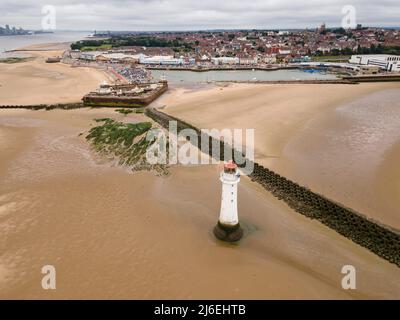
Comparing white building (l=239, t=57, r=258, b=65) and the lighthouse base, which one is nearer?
the lighthouse base

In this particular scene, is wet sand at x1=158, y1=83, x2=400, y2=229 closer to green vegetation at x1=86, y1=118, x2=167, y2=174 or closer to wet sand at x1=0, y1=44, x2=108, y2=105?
green vegetation at x1=86, y1=118, x2=167, y2=174

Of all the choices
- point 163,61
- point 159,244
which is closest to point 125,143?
point 159,244

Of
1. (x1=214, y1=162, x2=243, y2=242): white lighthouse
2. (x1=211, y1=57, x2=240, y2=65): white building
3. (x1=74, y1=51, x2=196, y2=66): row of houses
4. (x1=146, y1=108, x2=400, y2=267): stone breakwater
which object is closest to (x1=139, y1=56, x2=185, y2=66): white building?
(x1=74, y1=51, x2=196, y2=66): row of houses

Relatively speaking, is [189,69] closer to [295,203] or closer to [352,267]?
[295,203]

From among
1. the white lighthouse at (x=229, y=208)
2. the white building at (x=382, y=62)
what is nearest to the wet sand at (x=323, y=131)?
the white lighthouse at (x=229, y=208)

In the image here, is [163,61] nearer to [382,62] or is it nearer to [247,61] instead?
[247,61]

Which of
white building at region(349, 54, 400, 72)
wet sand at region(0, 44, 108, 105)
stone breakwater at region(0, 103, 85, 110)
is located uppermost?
white building at region(349, 54, 400, 72)
